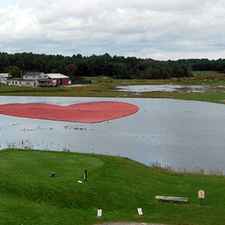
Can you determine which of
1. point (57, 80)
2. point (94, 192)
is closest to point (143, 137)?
point (94, 192)

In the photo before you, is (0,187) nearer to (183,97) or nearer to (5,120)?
(5,120)

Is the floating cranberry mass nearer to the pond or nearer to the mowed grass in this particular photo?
the pond

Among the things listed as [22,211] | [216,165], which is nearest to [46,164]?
[22,211]

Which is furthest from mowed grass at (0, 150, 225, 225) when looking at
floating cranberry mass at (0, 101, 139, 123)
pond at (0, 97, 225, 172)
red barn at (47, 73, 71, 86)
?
red barn at (47, 73, 71, 86)

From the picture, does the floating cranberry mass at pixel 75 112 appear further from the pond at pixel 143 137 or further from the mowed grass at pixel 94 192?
the mowed grass at pixel 94 192

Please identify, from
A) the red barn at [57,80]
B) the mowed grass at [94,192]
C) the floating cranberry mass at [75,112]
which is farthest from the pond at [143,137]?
the red barn at [57,80]
